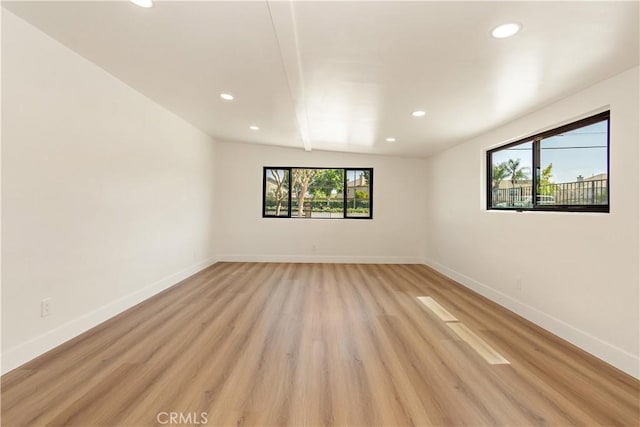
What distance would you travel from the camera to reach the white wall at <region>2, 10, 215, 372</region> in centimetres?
188

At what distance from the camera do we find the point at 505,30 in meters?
1.67

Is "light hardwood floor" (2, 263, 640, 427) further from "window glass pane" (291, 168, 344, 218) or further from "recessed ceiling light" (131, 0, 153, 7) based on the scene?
"window glass pane" (291, 168, 344, 218)

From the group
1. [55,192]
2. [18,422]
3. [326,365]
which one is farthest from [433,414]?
[55,192]

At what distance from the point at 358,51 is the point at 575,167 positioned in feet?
7.63

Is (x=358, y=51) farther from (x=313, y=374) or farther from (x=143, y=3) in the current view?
(x=313, y=374)

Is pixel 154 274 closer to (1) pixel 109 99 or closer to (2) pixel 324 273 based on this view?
(1) pixel 109 99

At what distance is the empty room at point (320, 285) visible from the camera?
1.62 m

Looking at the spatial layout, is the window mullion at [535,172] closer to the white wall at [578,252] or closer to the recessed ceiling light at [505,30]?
the white wall at [578,252]

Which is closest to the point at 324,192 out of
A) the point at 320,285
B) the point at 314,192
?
the point at 314,192

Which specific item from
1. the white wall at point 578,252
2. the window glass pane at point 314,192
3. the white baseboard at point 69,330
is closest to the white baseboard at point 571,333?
the white wall at point 578,252

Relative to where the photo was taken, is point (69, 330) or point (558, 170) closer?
point (69, 330)

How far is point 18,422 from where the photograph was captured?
56.1 inches

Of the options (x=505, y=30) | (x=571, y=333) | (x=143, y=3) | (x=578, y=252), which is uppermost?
(x=143, y=3)

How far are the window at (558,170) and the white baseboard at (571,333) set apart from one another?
41.2 inches
